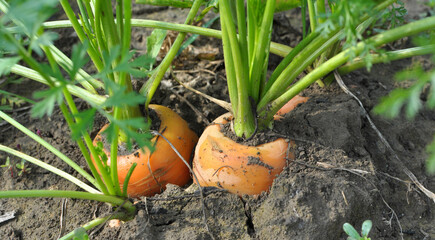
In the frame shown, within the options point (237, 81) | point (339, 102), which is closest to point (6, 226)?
point (237, 81)

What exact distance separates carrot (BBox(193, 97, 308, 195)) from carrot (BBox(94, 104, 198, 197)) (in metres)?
0.15

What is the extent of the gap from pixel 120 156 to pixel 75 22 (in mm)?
443

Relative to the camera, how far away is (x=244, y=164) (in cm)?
123

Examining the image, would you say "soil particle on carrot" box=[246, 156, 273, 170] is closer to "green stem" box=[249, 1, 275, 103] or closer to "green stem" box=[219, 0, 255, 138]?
"green stem" box=[219, 0, 255, 138]

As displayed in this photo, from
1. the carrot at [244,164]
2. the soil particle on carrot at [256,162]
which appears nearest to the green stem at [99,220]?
the carrot at [244,164]

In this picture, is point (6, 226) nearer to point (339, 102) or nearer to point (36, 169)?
point (36, 169)

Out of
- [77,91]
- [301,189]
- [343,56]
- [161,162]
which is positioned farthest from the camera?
[161,162]

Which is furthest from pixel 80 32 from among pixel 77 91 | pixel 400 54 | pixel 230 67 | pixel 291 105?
pixel 400 54

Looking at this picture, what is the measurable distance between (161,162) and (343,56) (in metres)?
0.69

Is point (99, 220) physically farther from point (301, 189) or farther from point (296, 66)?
point (296, 66)

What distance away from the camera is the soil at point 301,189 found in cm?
115

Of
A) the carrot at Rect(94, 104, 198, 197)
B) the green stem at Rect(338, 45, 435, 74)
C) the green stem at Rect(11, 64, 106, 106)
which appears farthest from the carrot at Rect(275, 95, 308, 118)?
the green stem at Rect(11, 64, 106, 106)

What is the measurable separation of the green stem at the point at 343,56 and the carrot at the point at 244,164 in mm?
102

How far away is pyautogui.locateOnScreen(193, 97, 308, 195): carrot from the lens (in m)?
1.23
